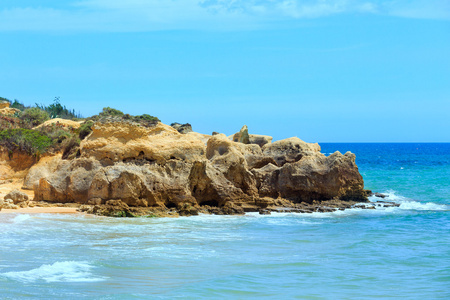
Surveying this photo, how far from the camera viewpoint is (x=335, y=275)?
32.4 feet

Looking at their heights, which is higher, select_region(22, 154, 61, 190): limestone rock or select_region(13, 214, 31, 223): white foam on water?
select_region(22, 154, 61, 190): limestone rock

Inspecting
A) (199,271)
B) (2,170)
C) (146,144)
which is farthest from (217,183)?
(2,170)

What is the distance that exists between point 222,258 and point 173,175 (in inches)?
250

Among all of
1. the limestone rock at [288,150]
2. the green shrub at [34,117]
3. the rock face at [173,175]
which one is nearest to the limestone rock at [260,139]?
the limestone rock at [288,150]

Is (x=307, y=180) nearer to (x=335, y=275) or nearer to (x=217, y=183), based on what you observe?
(x=217, y=183)

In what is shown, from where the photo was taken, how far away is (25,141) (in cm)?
2123

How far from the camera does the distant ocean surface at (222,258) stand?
28.6 feet

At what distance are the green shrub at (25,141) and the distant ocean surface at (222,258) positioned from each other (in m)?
6.81

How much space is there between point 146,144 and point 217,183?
272cm

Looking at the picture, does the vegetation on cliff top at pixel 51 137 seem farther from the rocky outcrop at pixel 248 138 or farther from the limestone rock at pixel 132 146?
the rocky outcrop at pixel 248 138

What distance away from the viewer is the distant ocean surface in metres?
8.72

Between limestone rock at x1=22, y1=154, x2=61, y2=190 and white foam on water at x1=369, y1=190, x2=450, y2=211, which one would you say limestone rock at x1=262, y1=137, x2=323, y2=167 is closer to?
white foam on water at x1=369, y1=190, x2=450, y2=211

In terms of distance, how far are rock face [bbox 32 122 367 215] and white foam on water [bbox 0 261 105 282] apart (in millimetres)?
5830

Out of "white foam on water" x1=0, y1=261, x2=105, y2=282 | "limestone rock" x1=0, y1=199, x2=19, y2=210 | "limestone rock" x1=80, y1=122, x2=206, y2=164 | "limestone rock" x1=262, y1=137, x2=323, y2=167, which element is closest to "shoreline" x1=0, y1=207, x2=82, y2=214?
"limestone rock" x1=0, y1=199, x2=19, y2=210
